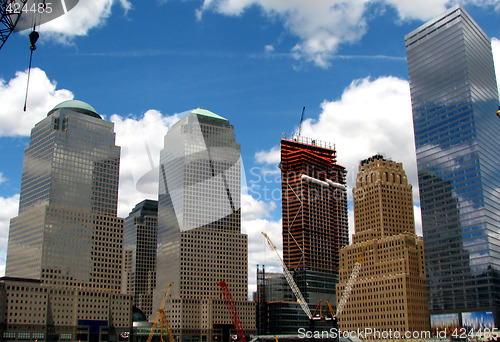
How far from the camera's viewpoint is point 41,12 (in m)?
56.8

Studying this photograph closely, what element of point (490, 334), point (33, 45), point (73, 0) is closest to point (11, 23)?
point (33, 45)

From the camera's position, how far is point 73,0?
170 feet

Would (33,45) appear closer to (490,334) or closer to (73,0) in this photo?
(73,0)

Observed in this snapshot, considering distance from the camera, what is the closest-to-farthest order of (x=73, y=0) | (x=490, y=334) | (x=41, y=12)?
(x=73, y=0)
(x=41, y=12)
(x=490, y=334)

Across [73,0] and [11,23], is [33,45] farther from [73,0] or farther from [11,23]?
[73,0]

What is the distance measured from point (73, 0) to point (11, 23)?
11232mm

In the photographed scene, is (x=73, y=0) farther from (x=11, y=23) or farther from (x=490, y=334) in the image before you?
(x=490, y=334)

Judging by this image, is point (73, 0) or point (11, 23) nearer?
point (73, 0)

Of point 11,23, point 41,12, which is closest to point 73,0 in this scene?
point 41,12

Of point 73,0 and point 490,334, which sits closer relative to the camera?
point 73,0

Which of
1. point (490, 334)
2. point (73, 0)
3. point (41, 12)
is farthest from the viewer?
point (490, 334)

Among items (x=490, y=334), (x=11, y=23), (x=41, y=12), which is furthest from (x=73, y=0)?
(x=490, y=334)

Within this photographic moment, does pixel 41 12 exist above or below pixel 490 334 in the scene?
above

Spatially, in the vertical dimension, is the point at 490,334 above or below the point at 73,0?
below
